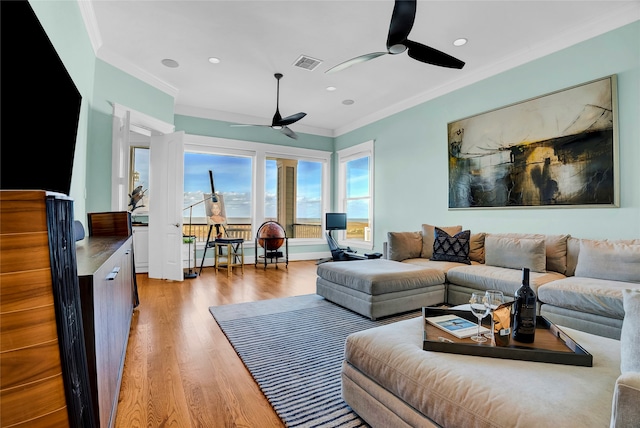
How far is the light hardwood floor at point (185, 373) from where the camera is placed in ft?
5.35

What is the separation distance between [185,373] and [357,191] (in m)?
5.37

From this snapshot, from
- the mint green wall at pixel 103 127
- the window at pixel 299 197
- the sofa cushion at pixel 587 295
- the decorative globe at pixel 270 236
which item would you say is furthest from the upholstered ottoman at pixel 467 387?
the window at pixel 299 197

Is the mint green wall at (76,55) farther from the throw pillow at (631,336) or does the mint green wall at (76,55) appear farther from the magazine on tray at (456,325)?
the throw pillow at (631,336)

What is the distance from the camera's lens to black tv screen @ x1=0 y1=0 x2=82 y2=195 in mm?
1209

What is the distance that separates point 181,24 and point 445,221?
13.8 feet

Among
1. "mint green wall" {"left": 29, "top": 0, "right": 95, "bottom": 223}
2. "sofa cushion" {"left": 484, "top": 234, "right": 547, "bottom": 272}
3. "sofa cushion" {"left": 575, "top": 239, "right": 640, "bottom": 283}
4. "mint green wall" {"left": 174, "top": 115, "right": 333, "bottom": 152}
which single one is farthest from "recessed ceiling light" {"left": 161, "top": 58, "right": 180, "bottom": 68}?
"sofa cushion" {"left": 575, "top": 239, "right": 640, "bottom": 283}

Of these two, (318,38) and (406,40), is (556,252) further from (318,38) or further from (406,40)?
(318,38)

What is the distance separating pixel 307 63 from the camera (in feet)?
13.5

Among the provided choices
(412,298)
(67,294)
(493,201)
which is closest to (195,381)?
(67,294)

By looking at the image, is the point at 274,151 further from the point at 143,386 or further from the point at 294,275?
the point at 143,386

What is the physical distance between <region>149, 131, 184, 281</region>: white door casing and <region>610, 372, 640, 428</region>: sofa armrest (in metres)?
4.97

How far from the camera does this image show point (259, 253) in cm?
659

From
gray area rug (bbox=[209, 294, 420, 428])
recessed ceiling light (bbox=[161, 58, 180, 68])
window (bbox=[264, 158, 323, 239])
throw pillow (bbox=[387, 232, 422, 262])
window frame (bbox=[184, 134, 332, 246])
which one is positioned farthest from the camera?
window (bbox=[264, 158, 323, 239])

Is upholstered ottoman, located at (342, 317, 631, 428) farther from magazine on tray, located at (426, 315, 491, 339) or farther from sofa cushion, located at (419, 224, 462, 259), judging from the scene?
sofa cushion, located at (419, 224, 462, 259)
